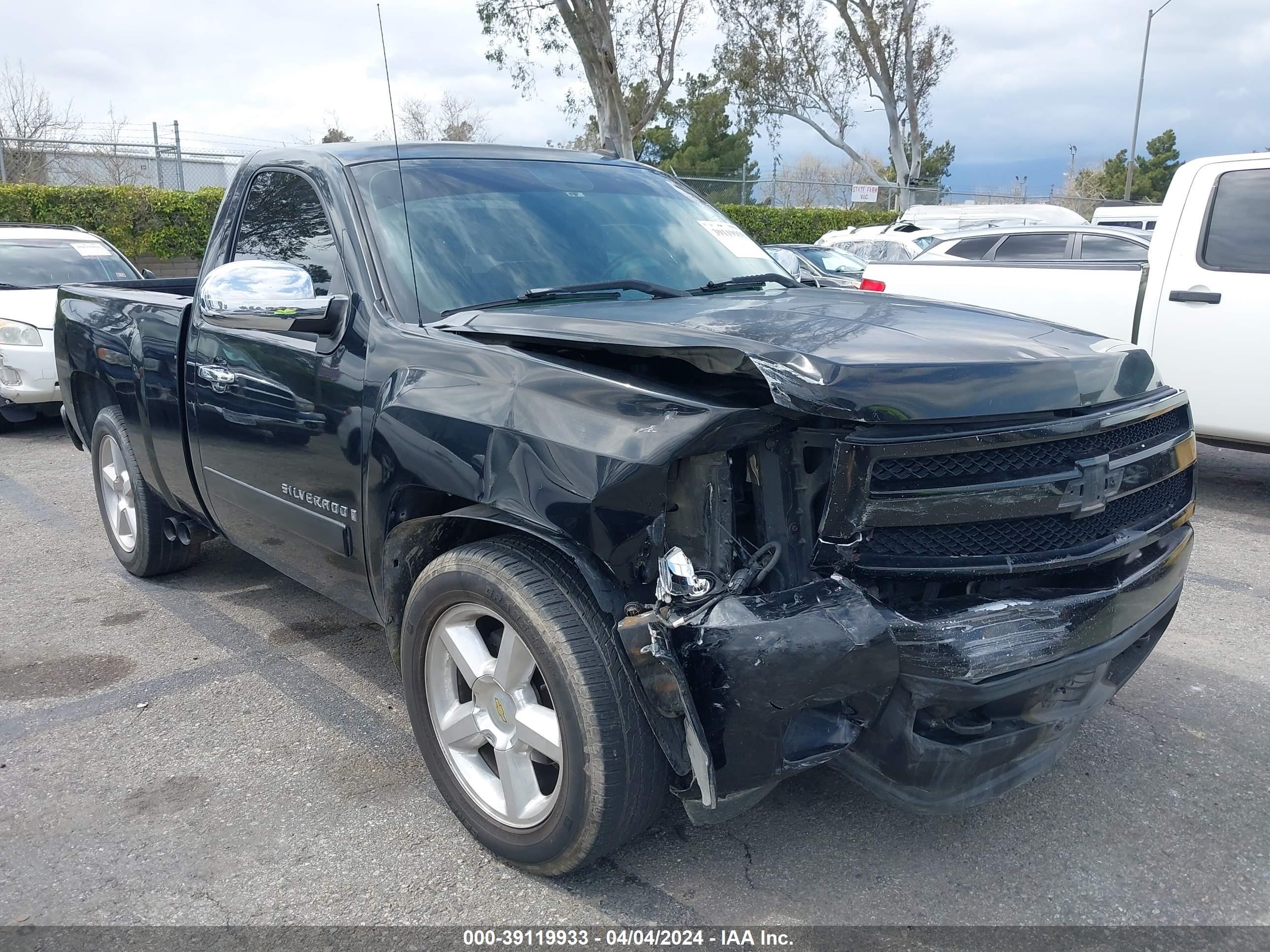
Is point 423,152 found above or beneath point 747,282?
above

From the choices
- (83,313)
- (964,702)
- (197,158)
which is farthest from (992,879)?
(197,158)

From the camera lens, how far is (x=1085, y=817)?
2.86 meters

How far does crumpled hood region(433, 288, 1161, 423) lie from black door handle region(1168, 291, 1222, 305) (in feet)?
12.6

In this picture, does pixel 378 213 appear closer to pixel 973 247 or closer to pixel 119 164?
pixel 973 247

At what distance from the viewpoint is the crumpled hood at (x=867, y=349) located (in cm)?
215

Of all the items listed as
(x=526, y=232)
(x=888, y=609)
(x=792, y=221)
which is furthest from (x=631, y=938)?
(x=792, y=221)

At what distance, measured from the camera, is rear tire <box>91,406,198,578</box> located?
4719mm

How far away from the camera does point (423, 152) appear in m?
3.55

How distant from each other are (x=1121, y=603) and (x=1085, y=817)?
0.79m

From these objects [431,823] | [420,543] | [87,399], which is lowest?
[431,823]

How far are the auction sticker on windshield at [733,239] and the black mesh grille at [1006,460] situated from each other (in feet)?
5.57

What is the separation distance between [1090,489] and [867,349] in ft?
2.07

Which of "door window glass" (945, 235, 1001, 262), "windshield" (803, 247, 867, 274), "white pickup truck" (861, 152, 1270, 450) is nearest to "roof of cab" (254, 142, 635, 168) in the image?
A: "white pickup truck" (861, 152, 1270, 450)

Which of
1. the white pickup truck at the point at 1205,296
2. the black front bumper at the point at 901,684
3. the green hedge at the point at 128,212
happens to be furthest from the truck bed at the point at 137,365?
the green hedge at the point at 128,212
